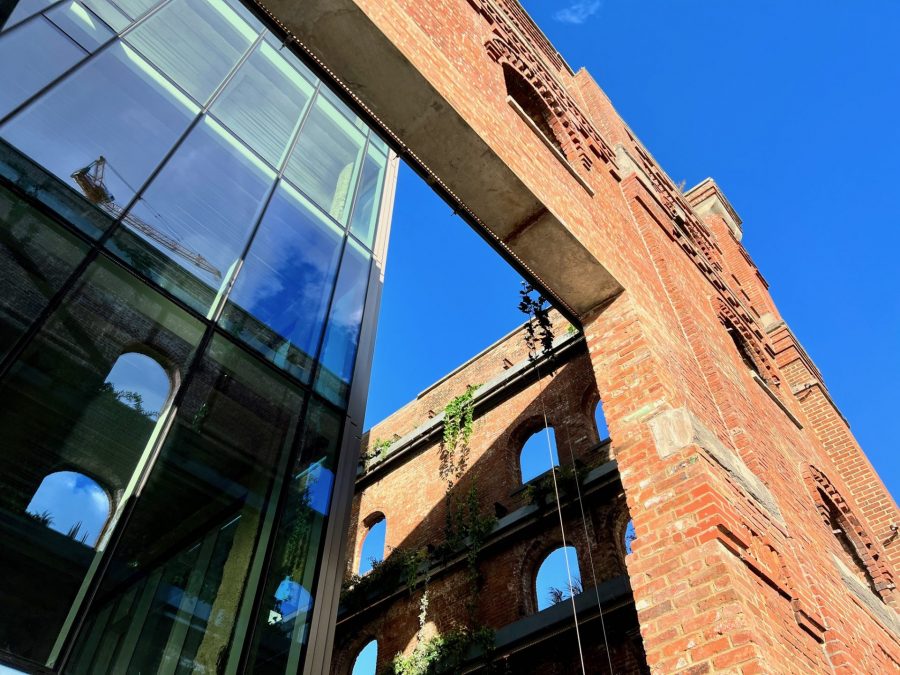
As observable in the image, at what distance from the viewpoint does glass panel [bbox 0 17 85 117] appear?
16.8 feet

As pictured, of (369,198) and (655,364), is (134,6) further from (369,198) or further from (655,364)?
(655,364)

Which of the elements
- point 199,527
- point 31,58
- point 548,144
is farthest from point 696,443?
point 31,58

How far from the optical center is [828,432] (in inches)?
395

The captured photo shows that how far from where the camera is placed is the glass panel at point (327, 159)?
27.5 feet

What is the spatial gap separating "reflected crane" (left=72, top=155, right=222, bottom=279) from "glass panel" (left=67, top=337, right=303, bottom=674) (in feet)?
3.02

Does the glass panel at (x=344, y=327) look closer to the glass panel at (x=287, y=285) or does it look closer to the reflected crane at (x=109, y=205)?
the glass panel at (x=287, y=285)

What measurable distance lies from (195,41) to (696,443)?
745 centimetres

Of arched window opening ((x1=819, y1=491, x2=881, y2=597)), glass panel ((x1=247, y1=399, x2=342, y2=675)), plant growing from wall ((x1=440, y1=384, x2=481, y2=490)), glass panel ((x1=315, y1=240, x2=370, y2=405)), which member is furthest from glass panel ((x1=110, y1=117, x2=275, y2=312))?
plant growing from wall ((x1=440, y1=384, x2=481, y2=490))

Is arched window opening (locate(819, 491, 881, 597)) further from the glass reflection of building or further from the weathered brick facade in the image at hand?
the glass reflection of building

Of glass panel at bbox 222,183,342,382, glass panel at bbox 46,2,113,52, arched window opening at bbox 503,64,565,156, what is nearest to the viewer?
glass panel at bbox 46,2,113,52

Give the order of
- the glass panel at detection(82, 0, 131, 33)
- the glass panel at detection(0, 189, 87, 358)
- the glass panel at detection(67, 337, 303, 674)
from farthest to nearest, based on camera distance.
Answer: the glass panel at detection(82, 0, 131, 33), the glass panel at detection(0, 189, 87, 358), the glass panel at detection(67, 337, 303, 674)

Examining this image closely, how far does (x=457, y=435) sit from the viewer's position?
49.2ft

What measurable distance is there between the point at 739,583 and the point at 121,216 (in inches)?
217

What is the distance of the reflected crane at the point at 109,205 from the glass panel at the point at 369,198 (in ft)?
9.33
